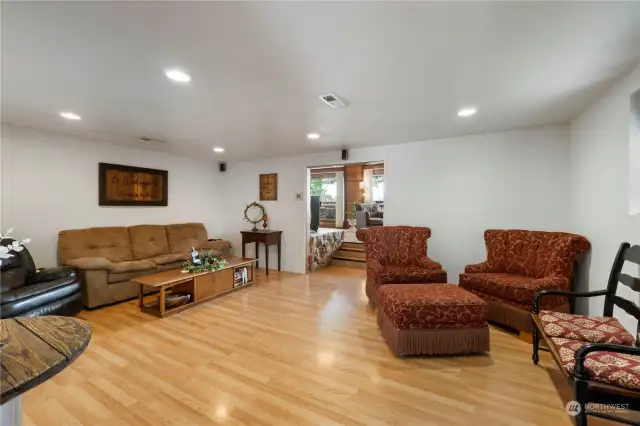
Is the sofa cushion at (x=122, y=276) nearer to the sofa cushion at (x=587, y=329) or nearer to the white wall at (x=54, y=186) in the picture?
the white wall at (x=54, y=186)

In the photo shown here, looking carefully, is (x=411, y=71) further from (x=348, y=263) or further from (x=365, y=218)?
(x=365, y=218)

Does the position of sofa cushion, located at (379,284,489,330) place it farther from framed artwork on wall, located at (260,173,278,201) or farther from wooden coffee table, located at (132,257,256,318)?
framed artwork on wall, located at (260,173,278,201)

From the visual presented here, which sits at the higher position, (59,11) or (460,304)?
(59,11)

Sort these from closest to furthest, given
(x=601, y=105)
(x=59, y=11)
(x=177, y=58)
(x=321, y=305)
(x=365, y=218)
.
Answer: (x=59, y=11) < (x=177, y=58) < (x=601, y=105) < (x=321, y=305) < (x=365, y=218)

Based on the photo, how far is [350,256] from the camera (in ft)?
19.8

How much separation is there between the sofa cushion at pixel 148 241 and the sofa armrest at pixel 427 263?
3.94 meters

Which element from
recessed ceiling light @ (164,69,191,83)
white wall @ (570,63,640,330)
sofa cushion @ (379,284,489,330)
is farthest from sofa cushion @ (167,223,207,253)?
white wall @ (570,63,640,330)

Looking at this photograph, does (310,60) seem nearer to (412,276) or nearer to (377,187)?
(412,276)

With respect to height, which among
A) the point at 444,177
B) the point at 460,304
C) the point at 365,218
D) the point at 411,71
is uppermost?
the point at 411,71

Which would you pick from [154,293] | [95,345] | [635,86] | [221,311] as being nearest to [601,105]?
[635,86]

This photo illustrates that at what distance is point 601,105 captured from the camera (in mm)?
2428

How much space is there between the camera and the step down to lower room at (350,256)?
587 centimetres

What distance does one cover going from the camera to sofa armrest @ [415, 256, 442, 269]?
3334 millimetres

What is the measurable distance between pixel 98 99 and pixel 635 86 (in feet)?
13.7
